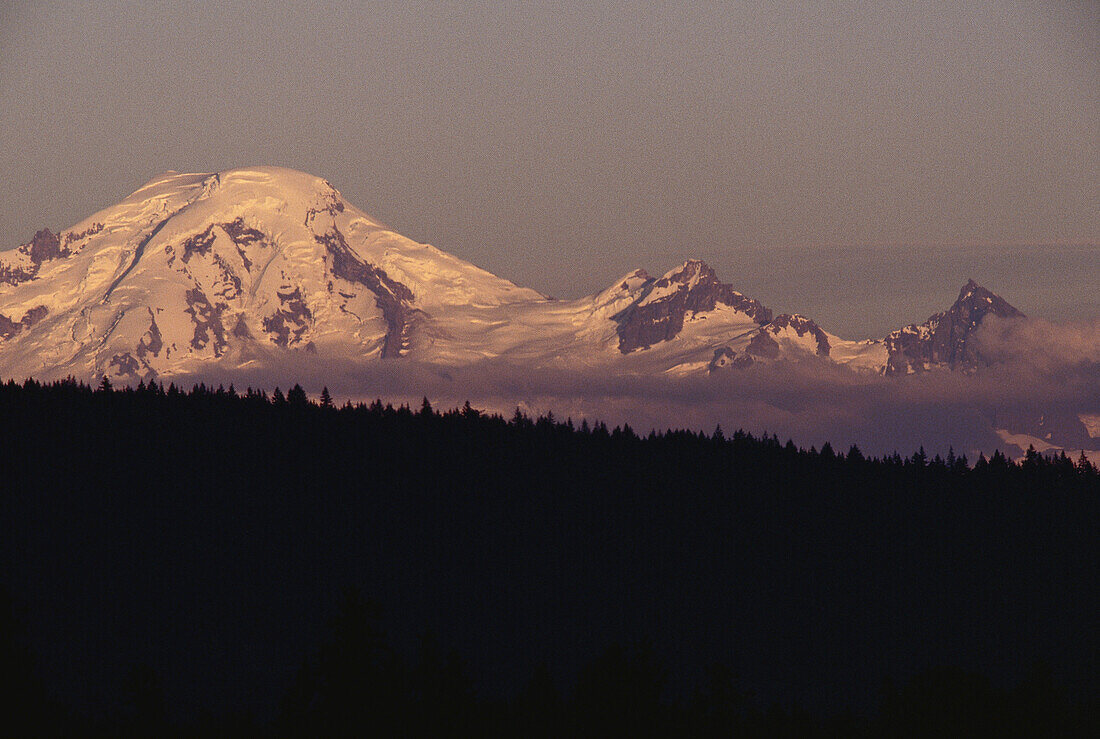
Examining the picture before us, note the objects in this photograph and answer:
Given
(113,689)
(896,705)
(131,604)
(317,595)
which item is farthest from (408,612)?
(896,705)

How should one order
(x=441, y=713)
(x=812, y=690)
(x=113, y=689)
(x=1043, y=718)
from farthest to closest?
(x=812, y=690) → (x=113, y=689) → (x=1043, y=718) → (x=441, y=713)

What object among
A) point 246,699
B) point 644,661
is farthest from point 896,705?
point 246,699

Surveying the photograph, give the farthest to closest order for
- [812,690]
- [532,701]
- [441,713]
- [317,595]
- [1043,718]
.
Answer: [317,595], [812,690], [1043,718], [532,701], [441,713]

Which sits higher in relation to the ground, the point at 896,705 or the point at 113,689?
the point at 896,705

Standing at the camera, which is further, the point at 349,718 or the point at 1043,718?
the point at 1043,718

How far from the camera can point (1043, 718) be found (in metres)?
69.7

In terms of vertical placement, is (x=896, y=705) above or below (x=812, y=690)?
above

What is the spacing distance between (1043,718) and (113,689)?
109m

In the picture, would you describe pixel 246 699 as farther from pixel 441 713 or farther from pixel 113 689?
pixel 441 713

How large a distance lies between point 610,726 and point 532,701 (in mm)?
3303

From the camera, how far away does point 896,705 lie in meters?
72.4

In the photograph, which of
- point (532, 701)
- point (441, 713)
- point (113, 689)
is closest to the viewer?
point (441, 713)

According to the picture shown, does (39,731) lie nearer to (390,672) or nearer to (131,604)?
(390,672)

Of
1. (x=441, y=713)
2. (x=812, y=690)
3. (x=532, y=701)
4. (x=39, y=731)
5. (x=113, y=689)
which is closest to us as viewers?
(x=39, y=731)
